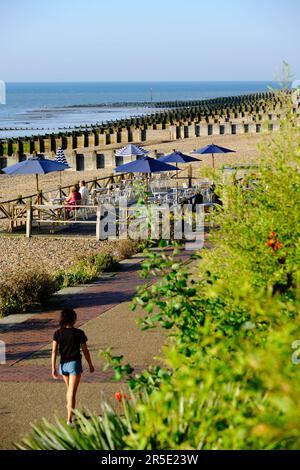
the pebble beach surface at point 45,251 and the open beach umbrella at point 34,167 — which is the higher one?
the open beach umbrella at point 34,167

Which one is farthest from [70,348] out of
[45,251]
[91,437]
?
[45,251]

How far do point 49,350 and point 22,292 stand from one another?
250 cm

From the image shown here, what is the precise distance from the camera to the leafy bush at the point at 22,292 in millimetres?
12898

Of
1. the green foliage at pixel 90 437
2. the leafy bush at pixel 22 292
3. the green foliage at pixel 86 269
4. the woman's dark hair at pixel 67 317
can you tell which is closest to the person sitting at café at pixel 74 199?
the green foliage at pixel 86 269

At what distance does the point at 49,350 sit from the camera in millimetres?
10750

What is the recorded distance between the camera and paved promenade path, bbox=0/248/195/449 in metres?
8.60

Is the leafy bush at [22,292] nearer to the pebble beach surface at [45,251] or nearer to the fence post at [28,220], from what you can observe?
the pebble beach surface at [45,251]

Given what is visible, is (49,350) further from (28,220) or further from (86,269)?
(28,220)

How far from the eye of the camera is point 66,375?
833 centimetres

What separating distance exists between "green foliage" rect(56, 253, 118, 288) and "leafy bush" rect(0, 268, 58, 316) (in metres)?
1.35

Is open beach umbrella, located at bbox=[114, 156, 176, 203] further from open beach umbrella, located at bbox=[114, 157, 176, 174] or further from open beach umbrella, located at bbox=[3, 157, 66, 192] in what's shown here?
open beach umbrella, located at bbox=[3, 157, 66, 192]

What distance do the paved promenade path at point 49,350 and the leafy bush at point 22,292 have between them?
35cm

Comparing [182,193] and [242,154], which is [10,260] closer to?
[182,193]

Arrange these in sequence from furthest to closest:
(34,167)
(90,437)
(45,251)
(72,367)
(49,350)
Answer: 1. (34,167)
2. (45,251)
3. (49,350)
4. (72,367)
5. (90,437)
